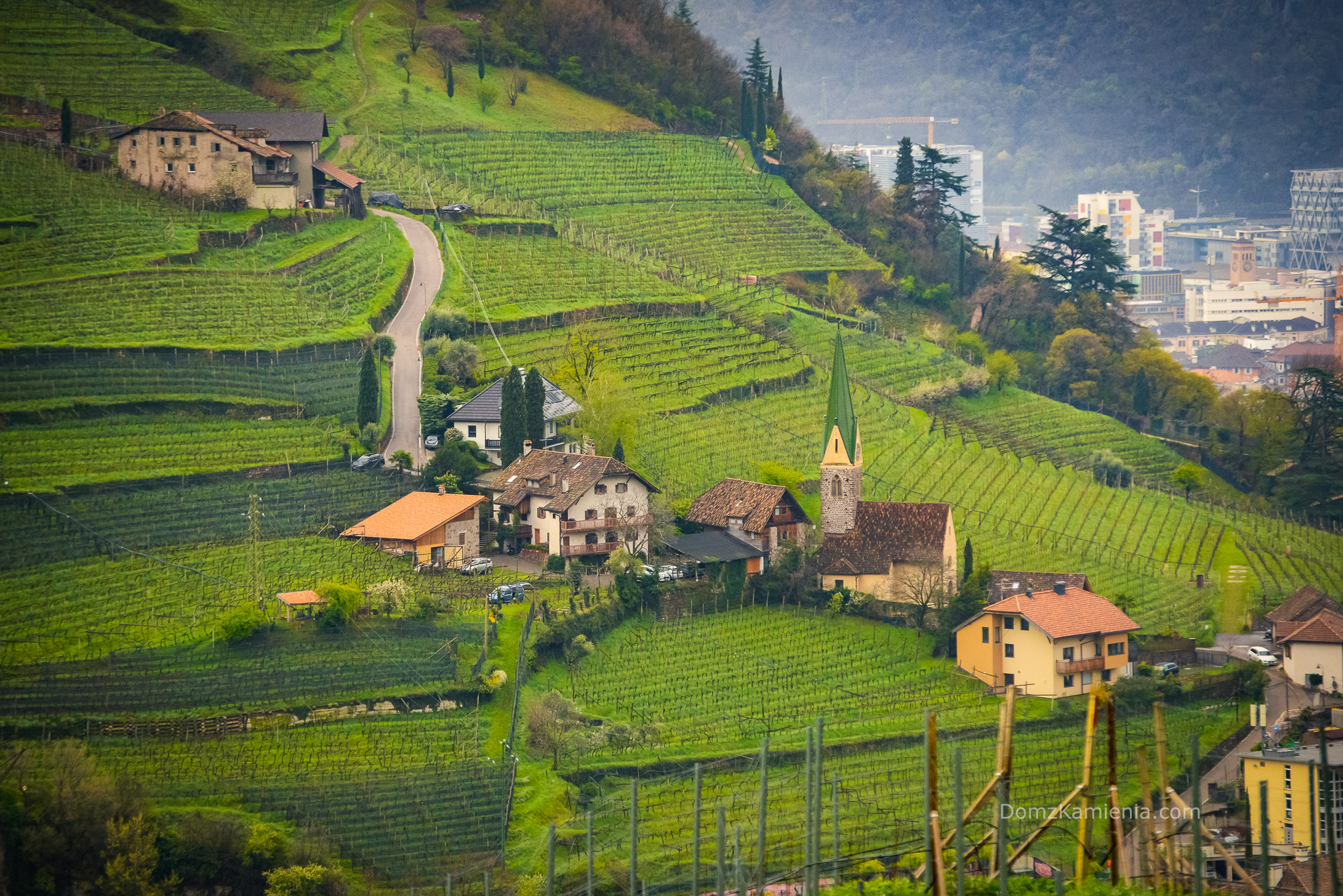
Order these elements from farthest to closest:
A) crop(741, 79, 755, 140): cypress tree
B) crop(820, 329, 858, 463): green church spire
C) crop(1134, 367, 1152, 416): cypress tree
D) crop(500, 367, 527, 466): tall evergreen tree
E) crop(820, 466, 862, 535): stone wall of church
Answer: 1. crop(741, 79, 755, 140): cypress tree
2. crop(1134, 367, 1152, 416): cypress tree
3. crop(820, 329, 858, 463): green church spire
4. crop(820, 466, 862, 535): stone wall of church
5. crop(500, 367, 527, 466): tall evergreen tree

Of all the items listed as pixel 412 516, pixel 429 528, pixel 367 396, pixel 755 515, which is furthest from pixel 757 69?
pixel 429 528

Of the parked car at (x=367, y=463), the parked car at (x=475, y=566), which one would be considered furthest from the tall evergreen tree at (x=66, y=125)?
the parked car at (x=475, y=566)

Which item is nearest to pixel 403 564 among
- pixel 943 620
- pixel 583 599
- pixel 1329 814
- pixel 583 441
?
pixel 583 599

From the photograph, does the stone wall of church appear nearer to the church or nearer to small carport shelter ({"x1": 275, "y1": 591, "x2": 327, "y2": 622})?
the church

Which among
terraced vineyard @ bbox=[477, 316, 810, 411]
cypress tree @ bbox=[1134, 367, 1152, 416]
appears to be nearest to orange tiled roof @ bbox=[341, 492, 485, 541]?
terraced vineyard @ bbox=[477, 316, 810, 411]

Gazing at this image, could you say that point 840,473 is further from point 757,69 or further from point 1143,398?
point 757,69

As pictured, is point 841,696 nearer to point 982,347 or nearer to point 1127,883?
point 1127,883

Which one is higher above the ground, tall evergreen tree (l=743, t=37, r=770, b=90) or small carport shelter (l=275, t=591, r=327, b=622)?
tall evergreen tree (l=743, t=37, r=770, b=90)
